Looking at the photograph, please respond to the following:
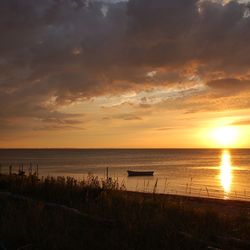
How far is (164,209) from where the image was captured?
1088 cm

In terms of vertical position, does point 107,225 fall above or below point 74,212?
below

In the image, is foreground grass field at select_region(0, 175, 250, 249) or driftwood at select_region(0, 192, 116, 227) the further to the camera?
driftwood at select_region(0, 192, 116, 227)

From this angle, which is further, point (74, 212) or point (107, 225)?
point (74, 212)

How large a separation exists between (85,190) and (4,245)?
5168 mm

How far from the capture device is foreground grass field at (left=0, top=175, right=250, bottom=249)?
7754 millimetres

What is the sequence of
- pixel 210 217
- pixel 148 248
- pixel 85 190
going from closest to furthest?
1. pixel 148 248
2. pixel 210 217
3. pixel 85 190

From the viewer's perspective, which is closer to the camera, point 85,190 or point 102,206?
point 102,206

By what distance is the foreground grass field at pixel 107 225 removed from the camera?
7.75 metres

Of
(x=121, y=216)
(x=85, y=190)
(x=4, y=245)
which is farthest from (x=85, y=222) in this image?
(x=85, y=190)

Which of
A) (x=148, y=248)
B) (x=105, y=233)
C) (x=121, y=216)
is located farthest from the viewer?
(x=121, y=216)

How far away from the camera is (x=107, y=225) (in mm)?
8906

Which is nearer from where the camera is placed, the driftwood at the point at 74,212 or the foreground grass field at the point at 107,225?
the foreground grass field at the point at 107,225

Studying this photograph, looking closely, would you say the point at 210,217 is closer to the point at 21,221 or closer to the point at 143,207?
the point at 143,207

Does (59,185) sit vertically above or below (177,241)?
above
